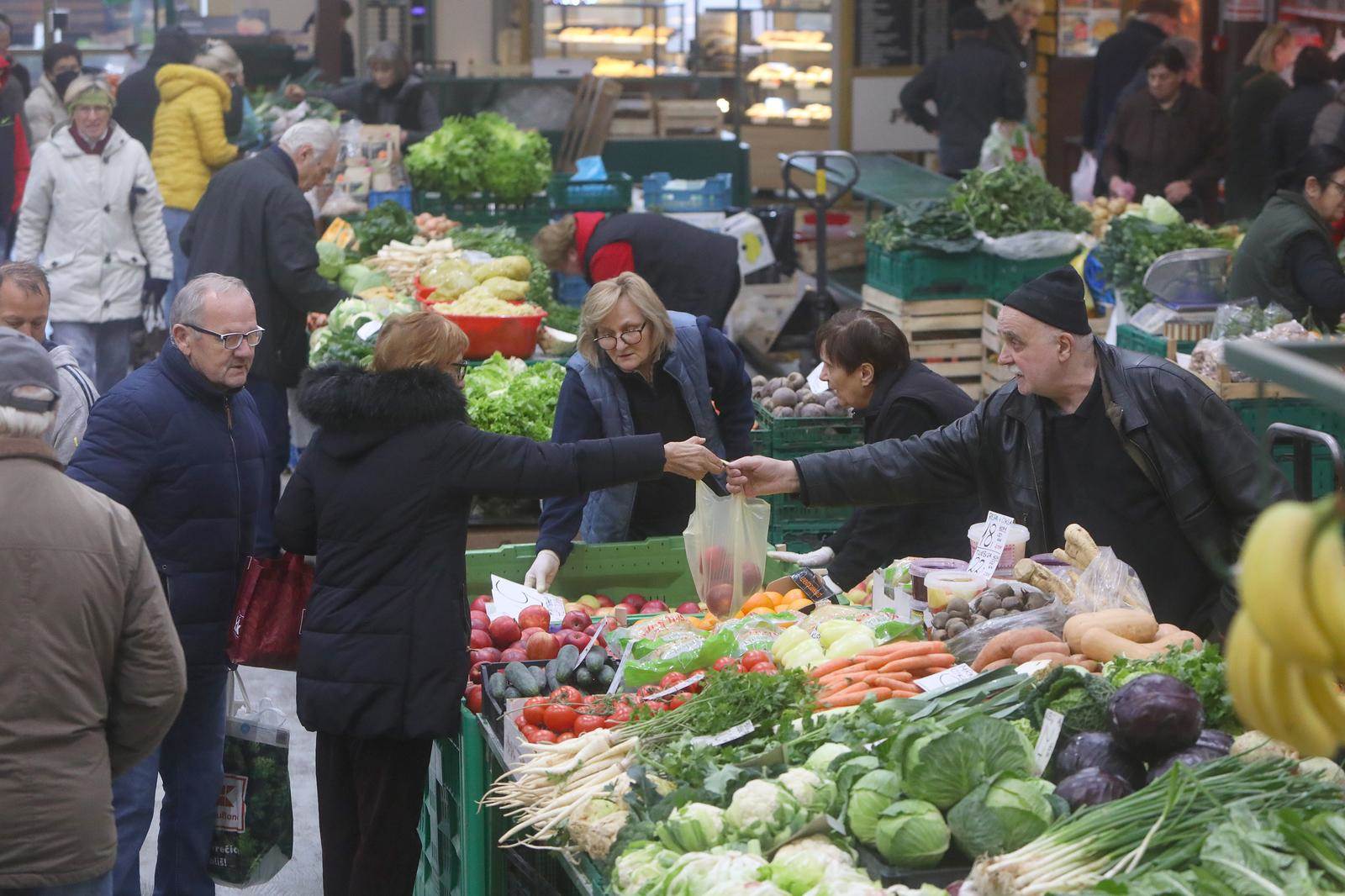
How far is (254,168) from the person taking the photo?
8.11m

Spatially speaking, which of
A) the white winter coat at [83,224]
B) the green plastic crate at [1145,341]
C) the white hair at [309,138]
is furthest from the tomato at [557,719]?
the white winter coat at [83,224]

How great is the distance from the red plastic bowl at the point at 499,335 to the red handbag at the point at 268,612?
9.66ft

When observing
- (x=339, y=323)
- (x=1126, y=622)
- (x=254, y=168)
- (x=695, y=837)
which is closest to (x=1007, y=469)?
(x=1126, y=622)

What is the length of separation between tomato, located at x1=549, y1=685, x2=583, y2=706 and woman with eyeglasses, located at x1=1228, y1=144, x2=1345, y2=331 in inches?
178

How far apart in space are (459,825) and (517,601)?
A: 34.3 inches

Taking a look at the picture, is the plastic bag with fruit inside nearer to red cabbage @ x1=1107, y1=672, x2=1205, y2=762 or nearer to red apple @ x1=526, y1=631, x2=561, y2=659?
red apple @ x1=526, y1=631, x2=561, y2=659

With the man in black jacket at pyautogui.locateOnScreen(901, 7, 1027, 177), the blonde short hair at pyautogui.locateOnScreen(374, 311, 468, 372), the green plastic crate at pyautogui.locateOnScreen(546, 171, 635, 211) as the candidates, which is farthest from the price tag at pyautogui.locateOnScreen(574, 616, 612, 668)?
the man in black jacket at pyautogui.locateOnScreen(901, 7, 1027, 177)

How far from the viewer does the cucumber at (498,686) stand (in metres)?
4.50

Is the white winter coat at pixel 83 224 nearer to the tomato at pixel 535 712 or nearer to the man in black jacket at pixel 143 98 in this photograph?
the man in black jacket at pixel 143 98

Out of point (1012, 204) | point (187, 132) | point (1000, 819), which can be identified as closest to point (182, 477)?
point (1000, 819)

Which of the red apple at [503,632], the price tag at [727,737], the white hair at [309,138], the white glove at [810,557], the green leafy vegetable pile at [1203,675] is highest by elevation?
the white hair at [309,138]

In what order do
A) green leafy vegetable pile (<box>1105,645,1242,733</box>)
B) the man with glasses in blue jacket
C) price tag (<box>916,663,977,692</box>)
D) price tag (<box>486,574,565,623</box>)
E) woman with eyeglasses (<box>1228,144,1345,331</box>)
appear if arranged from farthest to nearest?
woman with eyeglasses (<box>1228,144,1345,331</box>), price tag (<box>486,574,565,623</box>), the man with glasses in blue jacket, price tag (<box>916,663,977,692</box>), green leafy vegetable pile (<box>1105,645,1242,733</box>)

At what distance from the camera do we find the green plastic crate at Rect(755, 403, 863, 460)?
6.95 meters

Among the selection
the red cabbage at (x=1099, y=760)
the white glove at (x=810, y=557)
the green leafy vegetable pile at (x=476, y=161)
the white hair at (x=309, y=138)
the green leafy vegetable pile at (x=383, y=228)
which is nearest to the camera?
the red cabbage at (x=1099, y=760)
